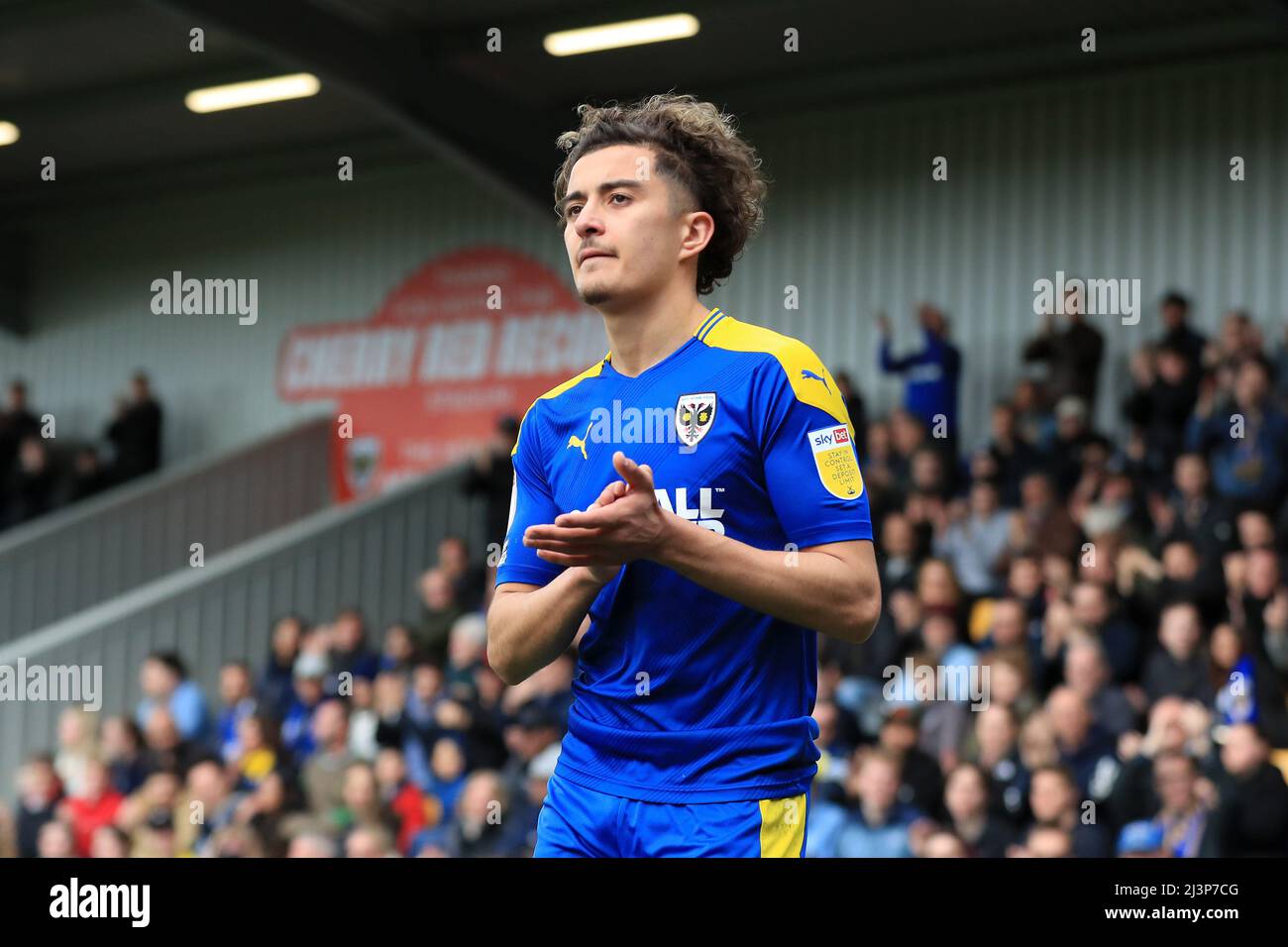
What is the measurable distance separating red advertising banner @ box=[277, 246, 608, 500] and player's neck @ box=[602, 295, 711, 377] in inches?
534

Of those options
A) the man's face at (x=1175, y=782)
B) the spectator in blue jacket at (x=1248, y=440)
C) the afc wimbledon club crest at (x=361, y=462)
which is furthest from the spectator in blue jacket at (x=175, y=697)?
the man's face at (x=1175, y=782)

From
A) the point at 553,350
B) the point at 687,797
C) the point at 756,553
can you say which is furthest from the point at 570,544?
the point at 553,350

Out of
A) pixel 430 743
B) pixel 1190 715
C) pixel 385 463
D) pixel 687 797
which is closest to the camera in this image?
pixel 687 797

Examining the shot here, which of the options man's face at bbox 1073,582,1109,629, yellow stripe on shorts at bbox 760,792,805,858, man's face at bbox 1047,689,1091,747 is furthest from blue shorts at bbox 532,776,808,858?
man's face at bbox 1073,582,1109,629

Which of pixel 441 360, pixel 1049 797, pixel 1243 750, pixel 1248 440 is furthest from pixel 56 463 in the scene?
pixel 1243 750

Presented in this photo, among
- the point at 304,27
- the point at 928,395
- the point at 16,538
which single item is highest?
the point at 304,27

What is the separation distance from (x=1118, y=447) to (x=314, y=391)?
9.12 m

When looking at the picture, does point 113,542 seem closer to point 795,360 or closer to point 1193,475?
point 1193,475

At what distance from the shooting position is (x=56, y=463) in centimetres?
1966

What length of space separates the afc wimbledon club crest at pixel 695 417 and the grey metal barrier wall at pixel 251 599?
11858 millimetres

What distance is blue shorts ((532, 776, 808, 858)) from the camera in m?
2.98

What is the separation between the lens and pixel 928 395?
14328 mm

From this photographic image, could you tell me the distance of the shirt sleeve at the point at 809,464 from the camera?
3008 millimetres
